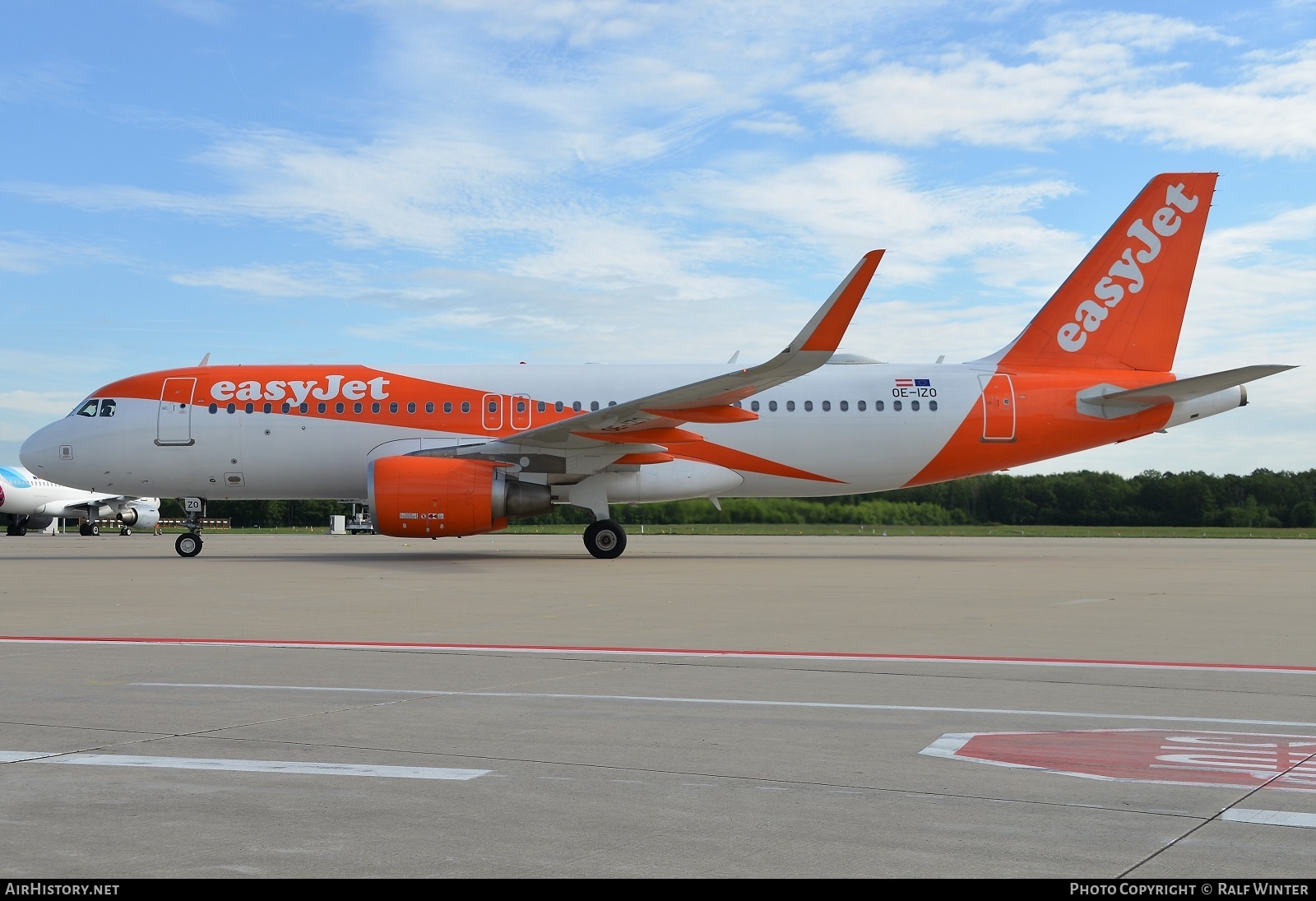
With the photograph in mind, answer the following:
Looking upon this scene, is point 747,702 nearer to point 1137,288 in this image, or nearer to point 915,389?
point 915,389

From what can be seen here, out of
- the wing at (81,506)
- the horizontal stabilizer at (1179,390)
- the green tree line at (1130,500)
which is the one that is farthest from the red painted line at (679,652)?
the wing at (81,506)

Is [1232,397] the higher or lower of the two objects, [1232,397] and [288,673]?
the higher

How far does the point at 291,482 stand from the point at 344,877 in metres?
20.7

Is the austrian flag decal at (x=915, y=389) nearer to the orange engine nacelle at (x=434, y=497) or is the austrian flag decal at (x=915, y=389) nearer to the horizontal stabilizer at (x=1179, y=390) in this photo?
the horizontal stabilizer at (x=1179, y=390)

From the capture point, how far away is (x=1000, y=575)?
1770 cm

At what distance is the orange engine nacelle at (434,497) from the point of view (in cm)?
1978

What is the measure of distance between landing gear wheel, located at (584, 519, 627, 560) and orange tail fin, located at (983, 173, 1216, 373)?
8597 millimetres

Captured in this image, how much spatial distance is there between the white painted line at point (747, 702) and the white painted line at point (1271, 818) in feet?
6.33

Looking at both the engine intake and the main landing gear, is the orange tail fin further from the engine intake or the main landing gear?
the engine intake

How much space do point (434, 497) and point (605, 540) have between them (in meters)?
3.58

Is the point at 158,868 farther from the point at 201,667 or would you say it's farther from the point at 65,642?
the point at 65,642

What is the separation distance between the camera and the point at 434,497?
19.8m

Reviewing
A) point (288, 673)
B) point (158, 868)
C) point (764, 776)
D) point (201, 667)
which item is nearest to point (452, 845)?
point (158, 868)

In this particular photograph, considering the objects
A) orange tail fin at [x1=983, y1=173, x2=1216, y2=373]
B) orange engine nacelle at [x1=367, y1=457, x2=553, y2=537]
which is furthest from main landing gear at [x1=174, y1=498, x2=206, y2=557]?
orange tail fin at [x1=983, y1=173, x2=1216, y2=373]
